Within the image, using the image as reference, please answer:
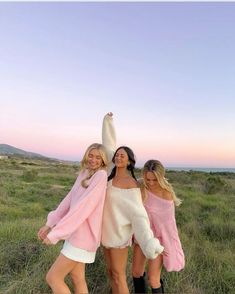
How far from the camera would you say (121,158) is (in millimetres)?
3486

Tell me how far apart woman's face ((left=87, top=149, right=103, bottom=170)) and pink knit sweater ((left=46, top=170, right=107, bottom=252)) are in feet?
0.41

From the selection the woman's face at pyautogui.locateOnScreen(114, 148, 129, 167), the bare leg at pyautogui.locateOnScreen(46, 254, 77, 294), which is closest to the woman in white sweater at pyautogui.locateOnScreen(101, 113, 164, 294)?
the woman's face at pyautogui.locateOnScreen(114, 148, 129, 167)

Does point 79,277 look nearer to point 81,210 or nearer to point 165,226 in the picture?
point 81,210

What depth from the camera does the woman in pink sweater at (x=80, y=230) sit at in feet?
10.2

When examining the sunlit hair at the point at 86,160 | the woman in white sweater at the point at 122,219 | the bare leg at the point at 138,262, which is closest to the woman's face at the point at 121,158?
the woman in white sweater at the point at 122,219

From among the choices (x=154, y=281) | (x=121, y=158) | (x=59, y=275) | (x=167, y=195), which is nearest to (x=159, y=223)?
(x=167, y=195)

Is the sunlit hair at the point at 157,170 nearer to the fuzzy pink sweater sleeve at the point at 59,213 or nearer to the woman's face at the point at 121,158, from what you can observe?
the woman's face at the point at 121,158

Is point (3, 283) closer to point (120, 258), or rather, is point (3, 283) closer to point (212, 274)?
point (120, 258)

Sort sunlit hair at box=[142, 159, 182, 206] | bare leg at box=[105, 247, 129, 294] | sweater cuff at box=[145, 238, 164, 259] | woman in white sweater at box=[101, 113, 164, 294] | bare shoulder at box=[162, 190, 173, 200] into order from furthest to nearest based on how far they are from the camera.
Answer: bare shoulder at box=[162, 190, 173, 200] → sunlit hair at box=[142, 159, 182, 206] → bare leg at box=[105, 247, 129, 294] → woman in white sweater at box=[101, 113, 164, 294] → sweater cuff at box=[145, 238, 164, 259]

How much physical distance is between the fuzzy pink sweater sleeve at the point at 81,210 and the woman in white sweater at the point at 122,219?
0.21 metres

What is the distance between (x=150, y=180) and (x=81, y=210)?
2.62ft

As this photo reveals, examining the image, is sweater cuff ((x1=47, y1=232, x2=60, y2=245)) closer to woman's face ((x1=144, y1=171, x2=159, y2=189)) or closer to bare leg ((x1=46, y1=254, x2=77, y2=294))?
bare leg ((x1=46, y1=254, x2=77, y2=294))

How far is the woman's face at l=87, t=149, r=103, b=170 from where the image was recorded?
11.1ft

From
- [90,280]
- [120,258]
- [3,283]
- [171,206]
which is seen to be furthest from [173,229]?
[3,283]
